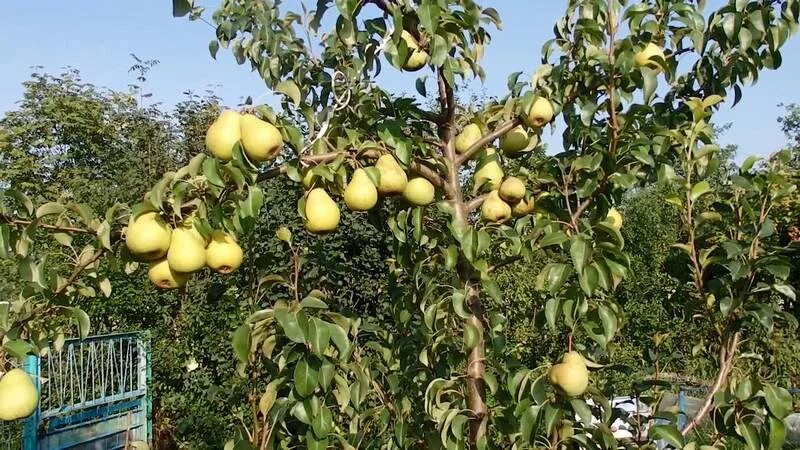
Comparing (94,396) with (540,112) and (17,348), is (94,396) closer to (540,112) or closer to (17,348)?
(17,348)

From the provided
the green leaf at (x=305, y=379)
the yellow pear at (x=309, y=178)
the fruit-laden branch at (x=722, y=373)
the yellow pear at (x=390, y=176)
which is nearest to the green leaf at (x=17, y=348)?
the green leaf at (x=305, y=379)

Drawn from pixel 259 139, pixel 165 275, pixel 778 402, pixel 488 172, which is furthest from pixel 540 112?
pixel 165 275

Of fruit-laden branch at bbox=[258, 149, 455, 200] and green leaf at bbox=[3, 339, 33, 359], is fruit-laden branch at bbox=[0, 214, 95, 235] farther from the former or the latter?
fruit-laden branch at bbox=[258, 149, 455, 200]

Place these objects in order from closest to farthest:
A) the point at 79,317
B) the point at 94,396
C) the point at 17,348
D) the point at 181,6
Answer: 1. the point at 17,348
2. the point at 79,317
3. the point at 181,6
4. the point at 94,396

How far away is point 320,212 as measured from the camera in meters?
1.35

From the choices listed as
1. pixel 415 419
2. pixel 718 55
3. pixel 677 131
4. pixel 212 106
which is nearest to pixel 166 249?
pixel 415 419

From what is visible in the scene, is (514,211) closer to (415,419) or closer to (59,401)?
(415,419)

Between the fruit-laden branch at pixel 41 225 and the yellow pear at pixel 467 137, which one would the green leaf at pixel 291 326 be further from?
the yellow pear at pixel 467 137

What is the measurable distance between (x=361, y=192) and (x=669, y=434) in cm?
74

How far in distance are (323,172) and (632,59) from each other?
64 centimetres

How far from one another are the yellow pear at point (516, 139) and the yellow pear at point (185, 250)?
79 cm

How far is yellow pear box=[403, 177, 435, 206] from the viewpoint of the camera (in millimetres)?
1527

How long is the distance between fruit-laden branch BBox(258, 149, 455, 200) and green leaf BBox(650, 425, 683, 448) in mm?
651

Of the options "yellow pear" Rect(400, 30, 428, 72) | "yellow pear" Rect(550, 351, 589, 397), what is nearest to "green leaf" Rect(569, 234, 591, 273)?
"yellow pear" Rect(550, 351, 589, 397)
